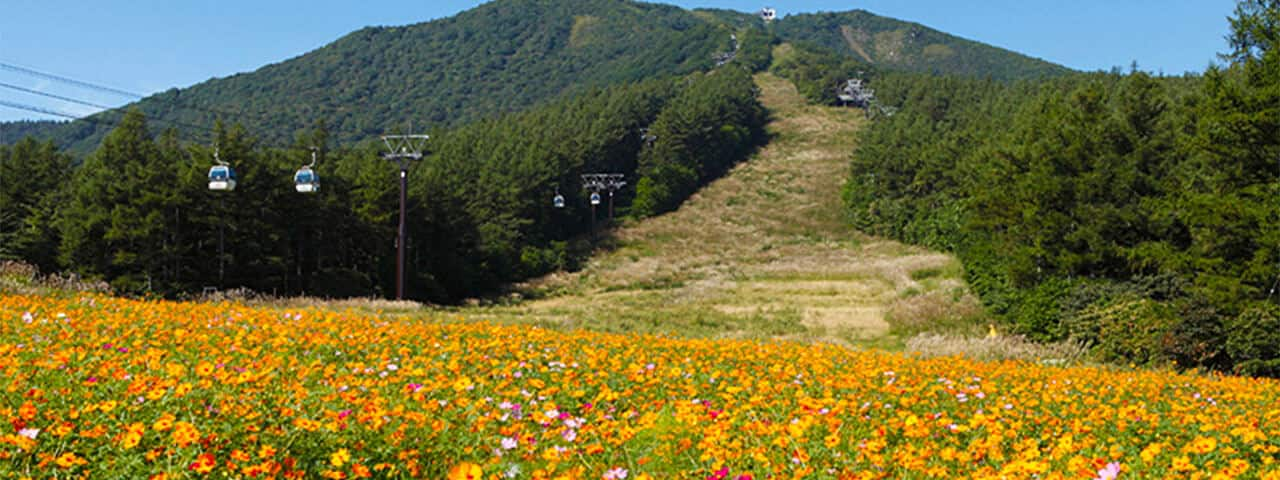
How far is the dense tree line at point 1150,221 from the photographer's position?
24484 mm

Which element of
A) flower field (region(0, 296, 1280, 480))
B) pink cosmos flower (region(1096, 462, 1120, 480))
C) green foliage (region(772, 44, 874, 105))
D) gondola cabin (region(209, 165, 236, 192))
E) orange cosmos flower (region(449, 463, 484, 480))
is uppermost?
green foliage (region(772, 44, 874, 105))

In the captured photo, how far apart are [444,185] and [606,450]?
56780mm

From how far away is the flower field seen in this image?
14.7ft

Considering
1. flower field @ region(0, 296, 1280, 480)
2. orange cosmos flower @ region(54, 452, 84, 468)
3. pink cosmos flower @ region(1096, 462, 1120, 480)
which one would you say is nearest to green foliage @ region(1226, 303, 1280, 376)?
flower field @ region(0, 296, 1280, 480)

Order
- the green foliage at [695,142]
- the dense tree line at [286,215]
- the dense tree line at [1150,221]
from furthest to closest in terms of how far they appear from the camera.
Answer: the green foliage at [695,142]
the dense tree line at [286,215]
the dense tree line at [1150,221]

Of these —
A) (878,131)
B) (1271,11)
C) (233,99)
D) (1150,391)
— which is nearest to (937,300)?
(1271,11)

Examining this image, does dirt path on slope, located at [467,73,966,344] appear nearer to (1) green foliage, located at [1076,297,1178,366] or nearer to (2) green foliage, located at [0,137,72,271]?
(1) green foliage, located at [1076,297,1178,366]

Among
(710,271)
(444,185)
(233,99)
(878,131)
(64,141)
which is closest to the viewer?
(444,185)

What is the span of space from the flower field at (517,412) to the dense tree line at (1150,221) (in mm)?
14878

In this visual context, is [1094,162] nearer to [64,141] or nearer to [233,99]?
[64,141]

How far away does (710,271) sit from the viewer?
6700 centimetres

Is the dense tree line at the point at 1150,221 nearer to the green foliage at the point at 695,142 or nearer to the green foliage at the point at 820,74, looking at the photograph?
the green foliage at the point at 695,142

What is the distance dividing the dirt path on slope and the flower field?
1404 centimetres

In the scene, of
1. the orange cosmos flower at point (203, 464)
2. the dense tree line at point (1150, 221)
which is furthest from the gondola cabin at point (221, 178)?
the orange cosmos flower at point (203, 464)
